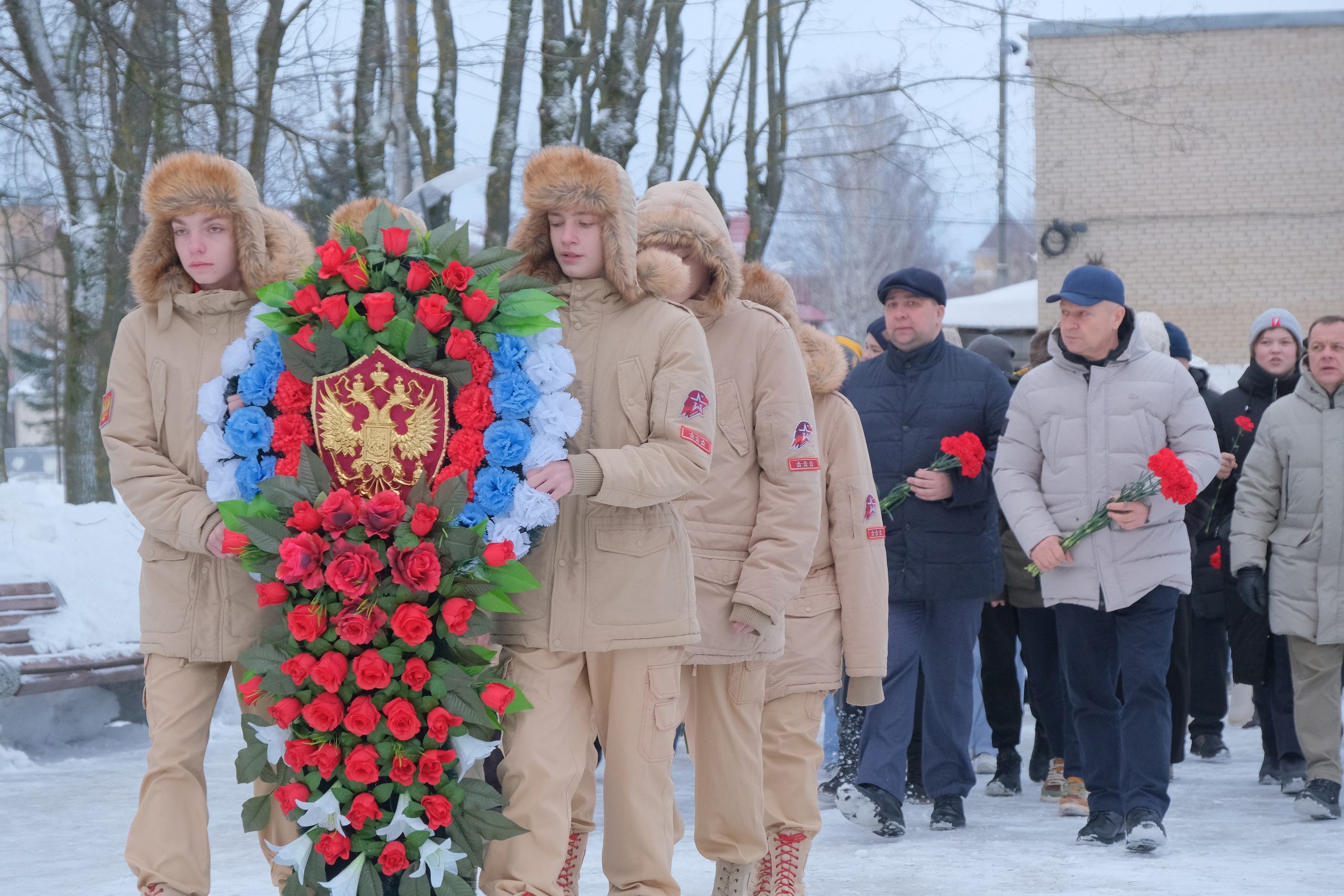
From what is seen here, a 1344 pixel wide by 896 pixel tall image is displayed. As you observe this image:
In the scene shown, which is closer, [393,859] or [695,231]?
[393,859]

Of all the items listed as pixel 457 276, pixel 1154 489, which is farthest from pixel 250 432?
pixel 1154 489

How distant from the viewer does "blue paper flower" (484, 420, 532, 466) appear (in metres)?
3.60

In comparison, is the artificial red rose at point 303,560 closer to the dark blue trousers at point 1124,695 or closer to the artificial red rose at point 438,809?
the artificial red rose at point 438,809

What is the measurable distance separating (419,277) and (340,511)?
24.5 inches

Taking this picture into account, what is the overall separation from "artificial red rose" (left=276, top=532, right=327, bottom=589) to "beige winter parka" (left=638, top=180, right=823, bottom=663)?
1.29 metres

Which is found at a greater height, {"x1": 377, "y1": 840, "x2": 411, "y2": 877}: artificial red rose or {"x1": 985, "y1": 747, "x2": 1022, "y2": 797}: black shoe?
{"x1": 377, "y1": 840, "x2": 411, "y2": 877}: artificial red rose

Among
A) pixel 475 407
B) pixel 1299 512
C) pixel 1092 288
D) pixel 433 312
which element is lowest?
pixel 1299 512

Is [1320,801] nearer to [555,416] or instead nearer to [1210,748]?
[1210,748]

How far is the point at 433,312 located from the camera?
143 inches

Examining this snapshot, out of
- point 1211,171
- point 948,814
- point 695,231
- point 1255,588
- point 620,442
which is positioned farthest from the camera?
point 1211,171

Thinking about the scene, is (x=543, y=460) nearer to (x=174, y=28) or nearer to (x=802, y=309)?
(x=174, y=28)

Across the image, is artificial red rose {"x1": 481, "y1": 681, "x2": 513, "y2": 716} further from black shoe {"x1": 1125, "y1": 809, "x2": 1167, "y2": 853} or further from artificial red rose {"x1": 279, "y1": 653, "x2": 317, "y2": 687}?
black shoe {"x1": 1125, "y1": 809, "x2": 1167, "y2": 853}

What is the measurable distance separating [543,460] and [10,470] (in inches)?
1318

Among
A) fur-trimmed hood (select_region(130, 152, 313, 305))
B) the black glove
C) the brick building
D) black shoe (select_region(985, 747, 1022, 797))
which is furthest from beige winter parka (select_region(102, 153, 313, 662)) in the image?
the brick building
